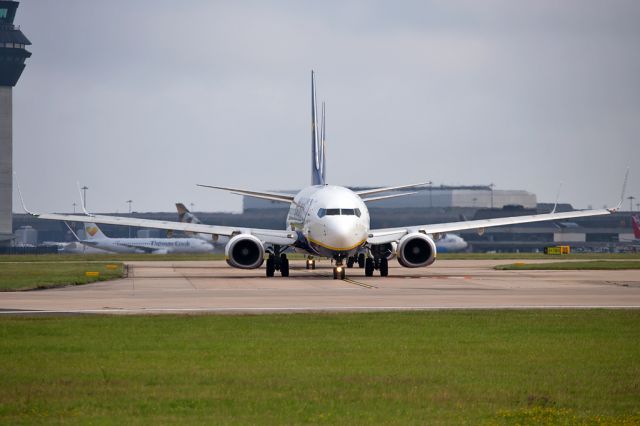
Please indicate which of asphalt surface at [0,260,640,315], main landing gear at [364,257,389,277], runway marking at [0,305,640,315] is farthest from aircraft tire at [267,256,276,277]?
runway marking at [0,305,640,315]

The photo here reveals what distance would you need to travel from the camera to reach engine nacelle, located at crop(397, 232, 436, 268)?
166ft

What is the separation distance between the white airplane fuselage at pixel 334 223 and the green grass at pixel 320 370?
22.2 meters

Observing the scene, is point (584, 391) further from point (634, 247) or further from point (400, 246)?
point (634, 247)

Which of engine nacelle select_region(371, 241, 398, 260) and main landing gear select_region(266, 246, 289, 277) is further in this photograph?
engine nacelle select_region(371, 241, 398, 260)

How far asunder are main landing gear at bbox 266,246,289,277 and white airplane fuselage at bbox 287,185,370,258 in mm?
1304

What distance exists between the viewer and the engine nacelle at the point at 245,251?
50.2 metres

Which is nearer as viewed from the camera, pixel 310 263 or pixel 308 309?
pixel 308 309

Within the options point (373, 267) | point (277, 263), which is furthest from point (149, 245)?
point (373, 267)

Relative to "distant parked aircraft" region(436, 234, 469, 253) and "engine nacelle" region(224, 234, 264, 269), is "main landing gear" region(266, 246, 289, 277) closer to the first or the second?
"engine nacelle" region(224, 234, 264, 269)

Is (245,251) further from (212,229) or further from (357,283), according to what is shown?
(357,283)

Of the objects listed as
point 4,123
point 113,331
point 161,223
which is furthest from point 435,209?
point 113,331

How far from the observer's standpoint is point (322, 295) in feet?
113

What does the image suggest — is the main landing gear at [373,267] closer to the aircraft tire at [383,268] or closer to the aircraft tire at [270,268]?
the aircraft tire at [383,268]

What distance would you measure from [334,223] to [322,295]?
42.2ft
